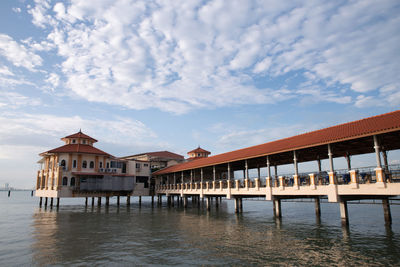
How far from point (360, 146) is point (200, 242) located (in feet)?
47.9

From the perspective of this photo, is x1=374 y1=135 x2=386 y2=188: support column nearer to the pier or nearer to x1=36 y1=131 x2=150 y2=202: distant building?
the pier

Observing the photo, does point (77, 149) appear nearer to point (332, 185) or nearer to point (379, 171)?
point (332, 185)

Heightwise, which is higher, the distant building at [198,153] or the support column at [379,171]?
the distant building at [198,153]

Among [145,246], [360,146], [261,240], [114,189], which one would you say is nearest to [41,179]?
[114,189]

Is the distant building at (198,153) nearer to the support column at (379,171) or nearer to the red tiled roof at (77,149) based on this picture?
the red tiled roof at (77,149)

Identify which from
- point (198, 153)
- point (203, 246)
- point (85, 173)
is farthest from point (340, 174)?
point (198, 153)

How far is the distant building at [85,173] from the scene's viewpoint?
4081cm

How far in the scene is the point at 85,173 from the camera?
41.7 m

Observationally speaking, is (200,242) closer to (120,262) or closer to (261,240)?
(261,240)

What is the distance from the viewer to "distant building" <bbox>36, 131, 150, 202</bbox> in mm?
40812

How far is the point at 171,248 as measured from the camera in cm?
1527

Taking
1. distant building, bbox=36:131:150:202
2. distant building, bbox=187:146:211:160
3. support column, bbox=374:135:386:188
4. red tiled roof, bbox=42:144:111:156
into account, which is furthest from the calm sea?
distant building, bbox=187:146:211:160

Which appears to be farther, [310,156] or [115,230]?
[310,156]

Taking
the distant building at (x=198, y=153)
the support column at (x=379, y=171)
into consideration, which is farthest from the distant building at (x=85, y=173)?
the support column at (x=379, y=171)
